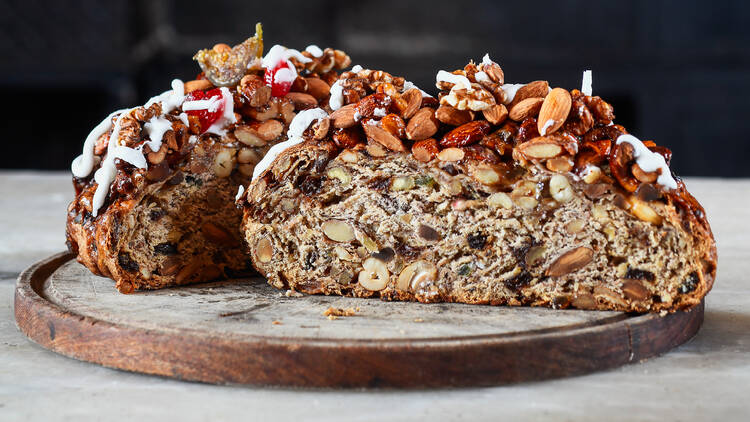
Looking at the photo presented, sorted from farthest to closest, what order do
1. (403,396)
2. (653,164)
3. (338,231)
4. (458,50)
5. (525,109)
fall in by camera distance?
(458,50), (338,231), (525,109), (653,164), (403,396)

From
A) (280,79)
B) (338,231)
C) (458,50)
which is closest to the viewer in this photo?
(338,231)

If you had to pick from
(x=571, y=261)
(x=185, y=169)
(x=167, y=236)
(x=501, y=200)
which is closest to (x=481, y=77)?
(x=501, y=200)

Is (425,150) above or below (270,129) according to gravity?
below

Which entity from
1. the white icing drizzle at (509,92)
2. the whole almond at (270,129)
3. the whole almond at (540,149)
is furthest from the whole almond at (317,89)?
the whole almond at (540,149)

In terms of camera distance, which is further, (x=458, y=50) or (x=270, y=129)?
(x=458, y=50)

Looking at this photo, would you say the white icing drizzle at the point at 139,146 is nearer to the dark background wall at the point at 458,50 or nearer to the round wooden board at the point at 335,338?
the round wooden board at the point at 335,338

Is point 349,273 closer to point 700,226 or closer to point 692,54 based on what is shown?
point 700,226

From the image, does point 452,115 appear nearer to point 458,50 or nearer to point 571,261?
point 571,261
